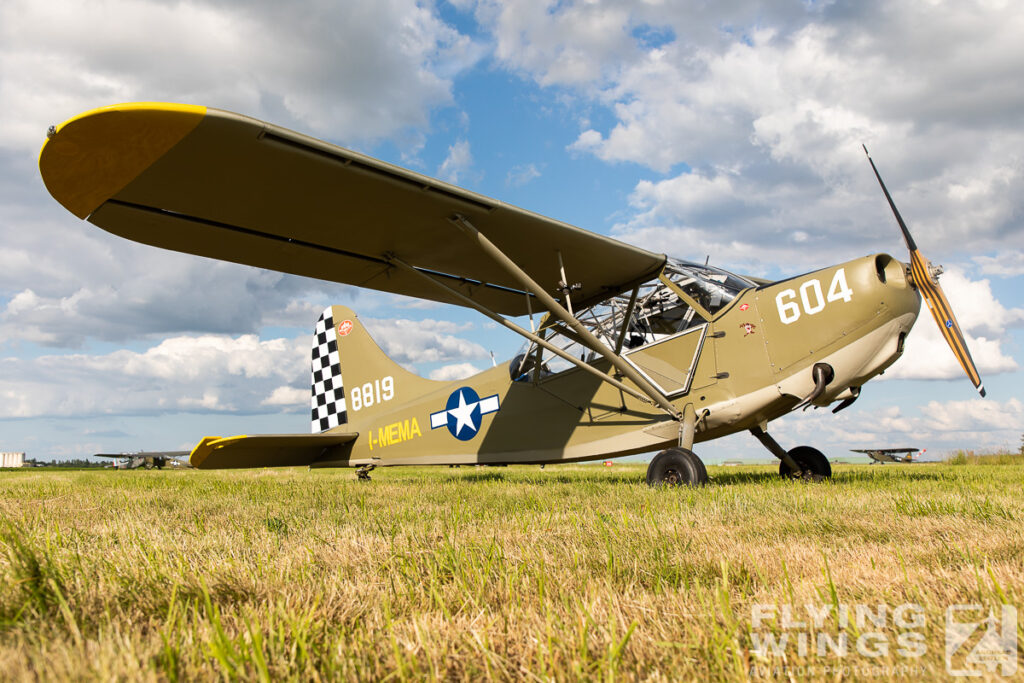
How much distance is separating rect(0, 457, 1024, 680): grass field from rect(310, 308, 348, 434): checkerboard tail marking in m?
8.52

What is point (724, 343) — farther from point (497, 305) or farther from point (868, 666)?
point (868, 666)

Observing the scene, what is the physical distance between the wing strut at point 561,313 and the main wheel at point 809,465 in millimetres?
1773

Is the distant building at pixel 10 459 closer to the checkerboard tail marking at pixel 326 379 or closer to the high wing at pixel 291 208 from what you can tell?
the checkerboard tail marking at pixel 326 379

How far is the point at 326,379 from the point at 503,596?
10.7 meters

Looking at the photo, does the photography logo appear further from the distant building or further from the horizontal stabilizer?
the distant building

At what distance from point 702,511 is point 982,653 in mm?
2161

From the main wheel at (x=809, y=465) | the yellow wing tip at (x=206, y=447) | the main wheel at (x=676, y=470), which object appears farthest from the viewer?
the yellow wing tip at (x=206, y=447)

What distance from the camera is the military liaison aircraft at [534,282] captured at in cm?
477

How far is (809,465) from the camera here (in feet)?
22.1

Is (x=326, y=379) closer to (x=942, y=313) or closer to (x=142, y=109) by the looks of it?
(x=142, y=109)

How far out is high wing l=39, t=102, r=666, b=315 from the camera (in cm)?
439

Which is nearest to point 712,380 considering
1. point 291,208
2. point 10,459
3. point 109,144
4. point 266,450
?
point 291,208

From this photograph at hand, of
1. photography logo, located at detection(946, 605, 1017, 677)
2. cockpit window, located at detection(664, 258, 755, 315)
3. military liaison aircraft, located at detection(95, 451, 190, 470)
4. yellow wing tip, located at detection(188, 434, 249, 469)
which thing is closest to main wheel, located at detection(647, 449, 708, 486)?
cockpit window, located at detection(664, 258, 755, 315)

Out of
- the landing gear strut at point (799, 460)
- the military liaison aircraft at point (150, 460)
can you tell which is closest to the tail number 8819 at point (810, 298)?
the landing gear strut at point (799, 460)
